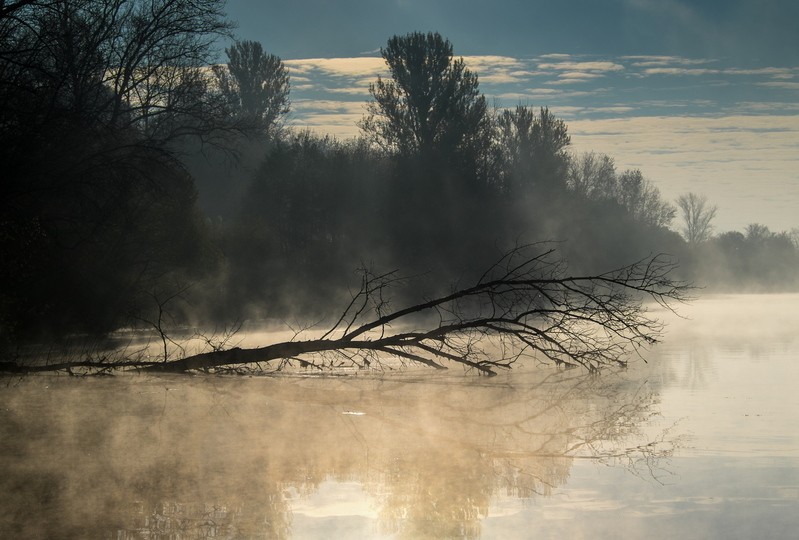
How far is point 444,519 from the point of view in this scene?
5.99m

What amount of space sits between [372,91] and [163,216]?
2711 cm

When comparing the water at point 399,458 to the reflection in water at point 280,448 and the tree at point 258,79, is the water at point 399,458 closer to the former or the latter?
the reflection in water at point 280,448

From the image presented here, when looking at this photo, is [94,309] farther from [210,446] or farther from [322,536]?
[322,536]

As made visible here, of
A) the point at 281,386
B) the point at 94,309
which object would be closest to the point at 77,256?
A: the point at 94,309

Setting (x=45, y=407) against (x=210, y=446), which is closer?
(x=210, y=446)

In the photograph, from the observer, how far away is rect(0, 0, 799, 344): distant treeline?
525 inches

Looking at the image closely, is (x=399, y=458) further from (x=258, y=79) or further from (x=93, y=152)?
(x=258, y=79)

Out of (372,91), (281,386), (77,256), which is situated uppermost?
(372,91)

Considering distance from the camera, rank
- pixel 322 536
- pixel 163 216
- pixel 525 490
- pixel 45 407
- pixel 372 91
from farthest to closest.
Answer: pixel 372 91, pixel 163 216, pixel 45 407, pixel 525 490, pixel 322 536

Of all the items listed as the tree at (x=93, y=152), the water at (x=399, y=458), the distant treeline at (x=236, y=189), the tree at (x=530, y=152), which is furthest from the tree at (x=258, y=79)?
the water at (x=399, y=458)

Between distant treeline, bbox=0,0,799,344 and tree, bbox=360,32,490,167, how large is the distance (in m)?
0.08

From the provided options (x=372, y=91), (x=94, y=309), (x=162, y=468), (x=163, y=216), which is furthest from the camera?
(x=372, y=91)

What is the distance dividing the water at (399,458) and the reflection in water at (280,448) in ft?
0.08

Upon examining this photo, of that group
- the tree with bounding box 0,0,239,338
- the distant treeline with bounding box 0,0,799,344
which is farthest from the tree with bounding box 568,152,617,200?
the tree with bounding box 0,0,239,338
